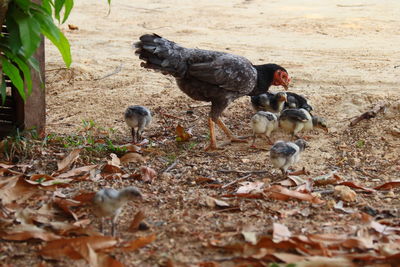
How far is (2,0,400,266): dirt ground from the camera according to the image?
372 centimetres

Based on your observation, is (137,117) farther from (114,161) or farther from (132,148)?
(114,161)

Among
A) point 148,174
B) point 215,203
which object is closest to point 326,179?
point 215,203

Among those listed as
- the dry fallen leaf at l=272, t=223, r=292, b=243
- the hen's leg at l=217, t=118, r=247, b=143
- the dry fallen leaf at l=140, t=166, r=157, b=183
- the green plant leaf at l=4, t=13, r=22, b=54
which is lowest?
the hen's leg at l=217, t=118, r=247, b=143

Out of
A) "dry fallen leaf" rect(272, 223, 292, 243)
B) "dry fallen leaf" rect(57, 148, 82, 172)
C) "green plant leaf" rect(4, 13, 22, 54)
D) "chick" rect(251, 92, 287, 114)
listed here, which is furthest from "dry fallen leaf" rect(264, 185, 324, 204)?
"chick" rect(251, 92, 287, 114)

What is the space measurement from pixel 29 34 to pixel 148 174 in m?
1.68

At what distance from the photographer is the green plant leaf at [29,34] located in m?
3.25

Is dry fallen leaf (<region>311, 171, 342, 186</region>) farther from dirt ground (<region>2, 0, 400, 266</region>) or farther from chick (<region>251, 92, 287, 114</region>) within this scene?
chick (<region>251, 92, 287, 114</region>)

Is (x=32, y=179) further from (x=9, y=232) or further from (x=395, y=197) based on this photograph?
(x=395, y=197)

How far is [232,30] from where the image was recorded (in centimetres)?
1160

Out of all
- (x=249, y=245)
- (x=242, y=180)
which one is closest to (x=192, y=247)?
(x=249, y=245)

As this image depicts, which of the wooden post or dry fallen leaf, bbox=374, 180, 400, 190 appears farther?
the wooden post

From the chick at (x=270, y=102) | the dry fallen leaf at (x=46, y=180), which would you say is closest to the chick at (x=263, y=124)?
the chick at (x=270, y=102)

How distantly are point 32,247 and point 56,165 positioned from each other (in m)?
1.76

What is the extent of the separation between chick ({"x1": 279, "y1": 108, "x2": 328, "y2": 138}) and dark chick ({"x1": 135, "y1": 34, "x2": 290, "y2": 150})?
50 cm
